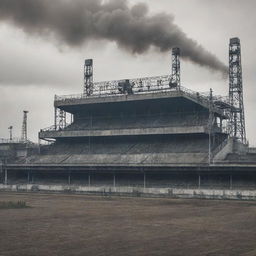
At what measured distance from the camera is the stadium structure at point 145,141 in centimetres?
7138

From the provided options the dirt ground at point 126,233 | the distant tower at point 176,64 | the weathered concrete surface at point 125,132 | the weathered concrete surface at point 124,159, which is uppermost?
the distant tower at point 176,64

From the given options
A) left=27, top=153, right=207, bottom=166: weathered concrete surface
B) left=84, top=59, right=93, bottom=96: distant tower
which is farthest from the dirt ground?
left=84, top=59, right=93, bottom=96: distant tower

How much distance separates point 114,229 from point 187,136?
56.0m

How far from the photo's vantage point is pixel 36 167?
8288 cm

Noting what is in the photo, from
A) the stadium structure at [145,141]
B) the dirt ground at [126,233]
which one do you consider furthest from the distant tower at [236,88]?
the dirt ground at [126,233]

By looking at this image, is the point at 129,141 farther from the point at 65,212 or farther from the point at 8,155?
the point at 65,212

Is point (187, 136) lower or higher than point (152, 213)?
higher

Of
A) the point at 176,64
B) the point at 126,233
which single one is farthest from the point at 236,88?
the point at 126,233

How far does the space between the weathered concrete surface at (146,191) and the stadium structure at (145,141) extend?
2.91 metres

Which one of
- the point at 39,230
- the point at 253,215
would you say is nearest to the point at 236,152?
the point at 253,215

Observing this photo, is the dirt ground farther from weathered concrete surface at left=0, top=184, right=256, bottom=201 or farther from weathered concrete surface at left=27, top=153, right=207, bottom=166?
weathered concrete surface at left=27, top=153, right=207, bottom=166

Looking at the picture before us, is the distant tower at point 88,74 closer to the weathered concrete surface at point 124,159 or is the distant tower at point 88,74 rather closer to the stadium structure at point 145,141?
the stadium structure at point 145,141

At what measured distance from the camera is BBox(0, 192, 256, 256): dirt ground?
22.3 meters

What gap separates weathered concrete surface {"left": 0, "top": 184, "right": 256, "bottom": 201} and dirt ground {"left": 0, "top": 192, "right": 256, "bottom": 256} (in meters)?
20.8
